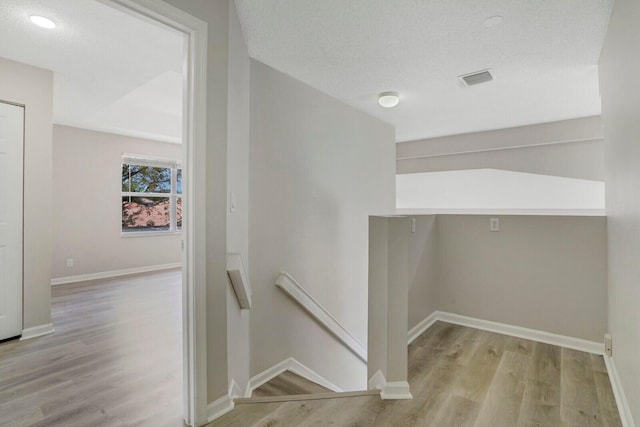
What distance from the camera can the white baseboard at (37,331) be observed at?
2691 millimetres

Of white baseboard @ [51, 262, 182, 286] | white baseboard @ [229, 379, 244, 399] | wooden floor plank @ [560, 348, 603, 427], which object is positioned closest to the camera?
wooden floor plank @ [560, 348, 603, 427]

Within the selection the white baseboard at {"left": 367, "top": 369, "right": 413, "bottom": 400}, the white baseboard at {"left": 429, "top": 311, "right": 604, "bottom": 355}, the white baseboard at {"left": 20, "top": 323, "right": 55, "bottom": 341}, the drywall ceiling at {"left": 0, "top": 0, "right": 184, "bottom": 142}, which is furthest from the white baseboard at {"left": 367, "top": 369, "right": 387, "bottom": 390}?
the white baseboard at {"left": 20, "top": 323, "right": 55, "bottom": 341}

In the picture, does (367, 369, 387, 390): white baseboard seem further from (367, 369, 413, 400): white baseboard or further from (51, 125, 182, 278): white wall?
(51, 125, 182, 278): white wall

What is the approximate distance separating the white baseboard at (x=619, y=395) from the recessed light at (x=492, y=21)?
2191 mm

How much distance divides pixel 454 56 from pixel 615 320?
2085 mm

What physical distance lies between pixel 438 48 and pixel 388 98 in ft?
3.07

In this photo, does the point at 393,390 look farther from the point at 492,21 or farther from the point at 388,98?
the point at 388,98

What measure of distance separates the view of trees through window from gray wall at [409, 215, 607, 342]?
495 cm

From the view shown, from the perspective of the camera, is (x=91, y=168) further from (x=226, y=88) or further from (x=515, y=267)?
(x=515, y=267)

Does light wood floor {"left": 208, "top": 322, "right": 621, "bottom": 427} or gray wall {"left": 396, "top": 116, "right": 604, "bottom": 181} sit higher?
gray wall {"left": 396, "top": 116, "right": 604, "bottom": 181}

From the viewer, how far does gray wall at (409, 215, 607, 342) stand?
2.51 metres

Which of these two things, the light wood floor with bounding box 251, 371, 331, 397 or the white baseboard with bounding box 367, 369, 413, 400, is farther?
the light wood floor with bounding box 251, 371, 331, 397

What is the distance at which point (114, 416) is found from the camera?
1677mm

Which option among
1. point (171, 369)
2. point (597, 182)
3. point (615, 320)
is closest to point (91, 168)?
point (171, 369)
